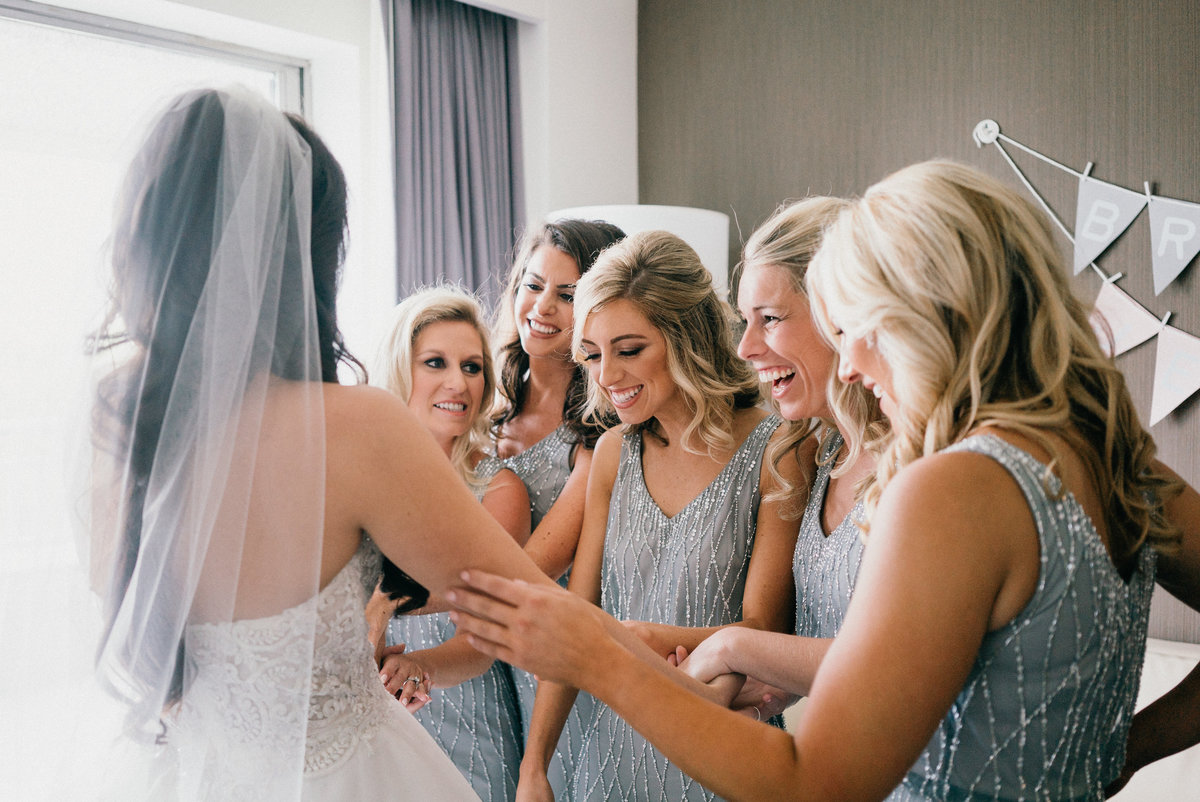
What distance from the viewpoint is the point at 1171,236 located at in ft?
8.87

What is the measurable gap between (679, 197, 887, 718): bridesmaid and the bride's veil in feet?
2.36

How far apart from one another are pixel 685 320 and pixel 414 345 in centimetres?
73

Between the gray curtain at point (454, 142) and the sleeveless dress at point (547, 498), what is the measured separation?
150 centimetres

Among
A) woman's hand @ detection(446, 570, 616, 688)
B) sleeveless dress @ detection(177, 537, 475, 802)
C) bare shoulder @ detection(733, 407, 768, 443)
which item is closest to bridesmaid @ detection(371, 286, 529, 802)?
bare shoulder @ detection(733, 407, 768, 443)

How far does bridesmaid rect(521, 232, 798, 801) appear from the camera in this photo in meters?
1.74

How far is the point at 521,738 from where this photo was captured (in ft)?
7.08

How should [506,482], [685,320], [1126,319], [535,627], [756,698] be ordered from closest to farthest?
[535,627], [756,698], [685,320], [506,482], [1126,319]

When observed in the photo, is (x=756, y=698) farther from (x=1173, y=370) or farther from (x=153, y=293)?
(x=1173, y=370)

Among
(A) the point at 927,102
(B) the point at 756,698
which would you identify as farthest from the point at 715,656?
(A) the point at 927,102

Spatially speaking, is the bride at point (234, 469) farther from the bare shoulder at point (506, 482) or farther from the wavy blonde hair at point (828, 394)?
the bare shoulder at point (506, 482)

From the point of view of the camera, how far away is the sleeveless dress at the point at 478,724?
2.09 m

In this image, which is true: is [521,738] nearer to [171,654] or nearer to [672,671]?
[672,671]

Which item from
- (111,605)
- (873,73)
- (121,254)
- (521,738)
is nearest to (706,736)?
(111,605)

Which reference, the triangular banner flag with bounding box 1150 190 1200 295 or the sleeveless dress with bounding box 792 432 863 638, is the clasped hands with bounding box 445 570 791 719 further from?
the triangular banner flag with bounding box 1150 190 1200 295
